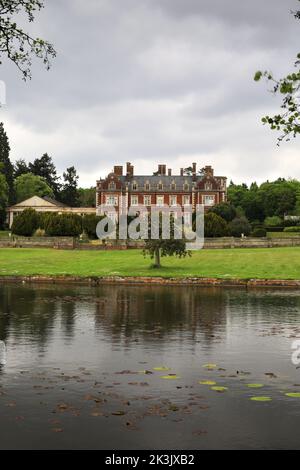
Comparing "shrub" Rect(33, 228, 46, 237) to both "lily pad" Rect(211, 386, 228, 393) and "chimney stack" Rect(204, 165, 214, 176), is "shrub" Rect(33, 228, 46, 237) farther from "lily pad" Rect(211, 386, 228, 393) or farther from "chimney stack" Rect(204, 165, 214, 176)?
"lily pad" Rect(211, 386, 228, 393)

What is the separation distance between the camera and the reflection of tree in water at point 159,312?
17320 mm

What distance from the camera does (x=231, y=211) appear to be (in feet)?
316

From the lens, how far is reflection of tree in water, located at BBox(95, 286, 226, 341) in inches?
682

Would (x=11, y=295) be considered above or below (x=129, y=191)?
below

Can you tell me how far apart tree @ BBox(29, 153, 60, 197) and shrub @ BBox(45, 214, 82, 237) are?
70378mm

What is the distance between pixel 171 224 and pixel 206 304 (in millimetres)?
17246

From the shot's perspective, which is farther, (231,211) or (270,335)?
(231,211)

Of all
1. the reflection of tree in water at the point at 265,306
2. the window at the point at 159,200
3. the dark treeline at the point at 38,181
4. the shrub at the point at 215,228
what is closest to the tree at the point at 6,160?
the dark treeline at the point at 38,181

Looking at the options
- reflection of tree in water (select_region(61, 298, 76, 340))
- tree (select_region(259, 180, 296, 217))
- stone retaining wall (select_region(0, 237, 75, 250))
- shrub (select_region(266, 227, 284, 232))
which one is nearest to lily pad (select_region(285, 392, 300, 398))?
reflection of tree in water (select_region(61, 298, 76, 340))

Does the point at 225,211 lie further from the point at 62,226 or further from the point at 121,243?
the point at 121,243

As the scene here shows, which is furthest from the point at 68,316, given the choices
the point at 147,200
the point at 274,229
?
the point at 147,200

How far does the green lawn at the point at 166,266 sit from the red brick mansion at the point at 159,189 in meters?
61.1

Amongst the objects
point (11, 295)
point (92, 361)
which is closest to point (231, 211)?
point (11, 295)
